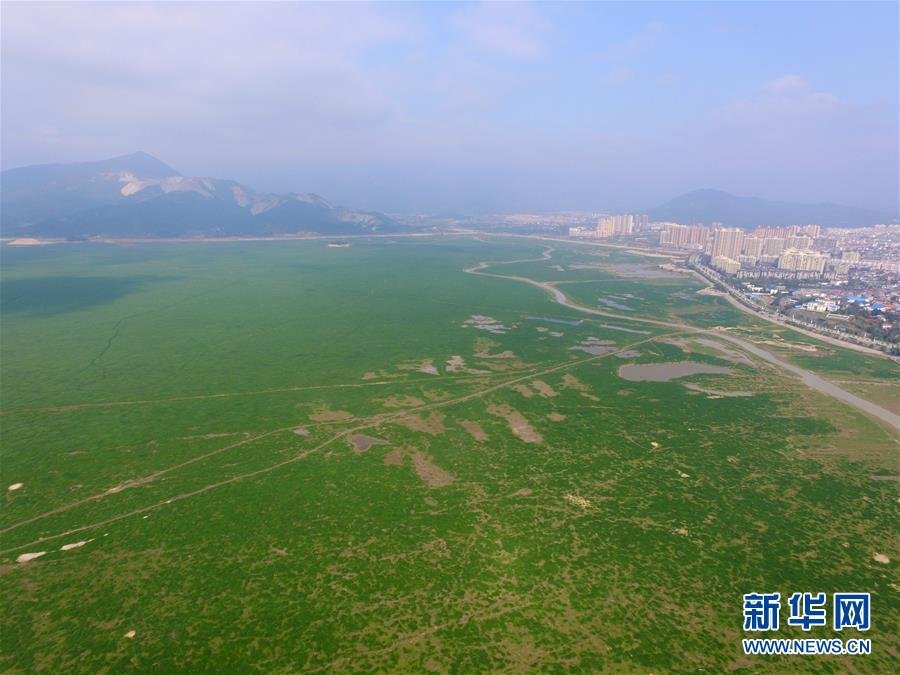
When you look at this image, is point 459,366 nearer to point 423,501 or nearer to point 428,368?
point 428,368

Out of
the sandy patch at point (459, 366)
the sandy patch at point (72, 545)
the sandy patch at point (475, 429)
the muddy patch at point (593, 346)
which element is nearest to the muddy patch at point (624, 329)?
the muddy patch at point (593, 346)

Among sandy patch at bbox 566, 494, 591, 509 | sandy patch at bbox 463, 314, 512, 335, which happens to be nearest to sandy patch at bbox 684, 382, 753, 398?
sandy patch at bbox 566, 494, 591, 509

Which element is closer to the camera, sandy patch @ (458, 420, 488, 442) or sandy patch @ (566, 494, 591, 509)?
sandy patch @ (566, 494, 591, 509)

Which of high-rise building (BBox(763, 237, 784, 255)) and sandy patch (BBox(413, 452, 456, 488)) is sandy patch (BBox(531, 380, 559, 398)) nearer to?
sandy patch (BBox(413, 452, 456, 488))

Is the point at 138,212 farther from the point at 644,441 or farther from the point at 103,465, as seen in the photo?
the point at 644,441

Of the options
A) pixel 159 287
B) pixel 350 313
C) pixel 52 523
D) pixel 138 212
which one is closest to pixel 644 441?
pixel 52 523
